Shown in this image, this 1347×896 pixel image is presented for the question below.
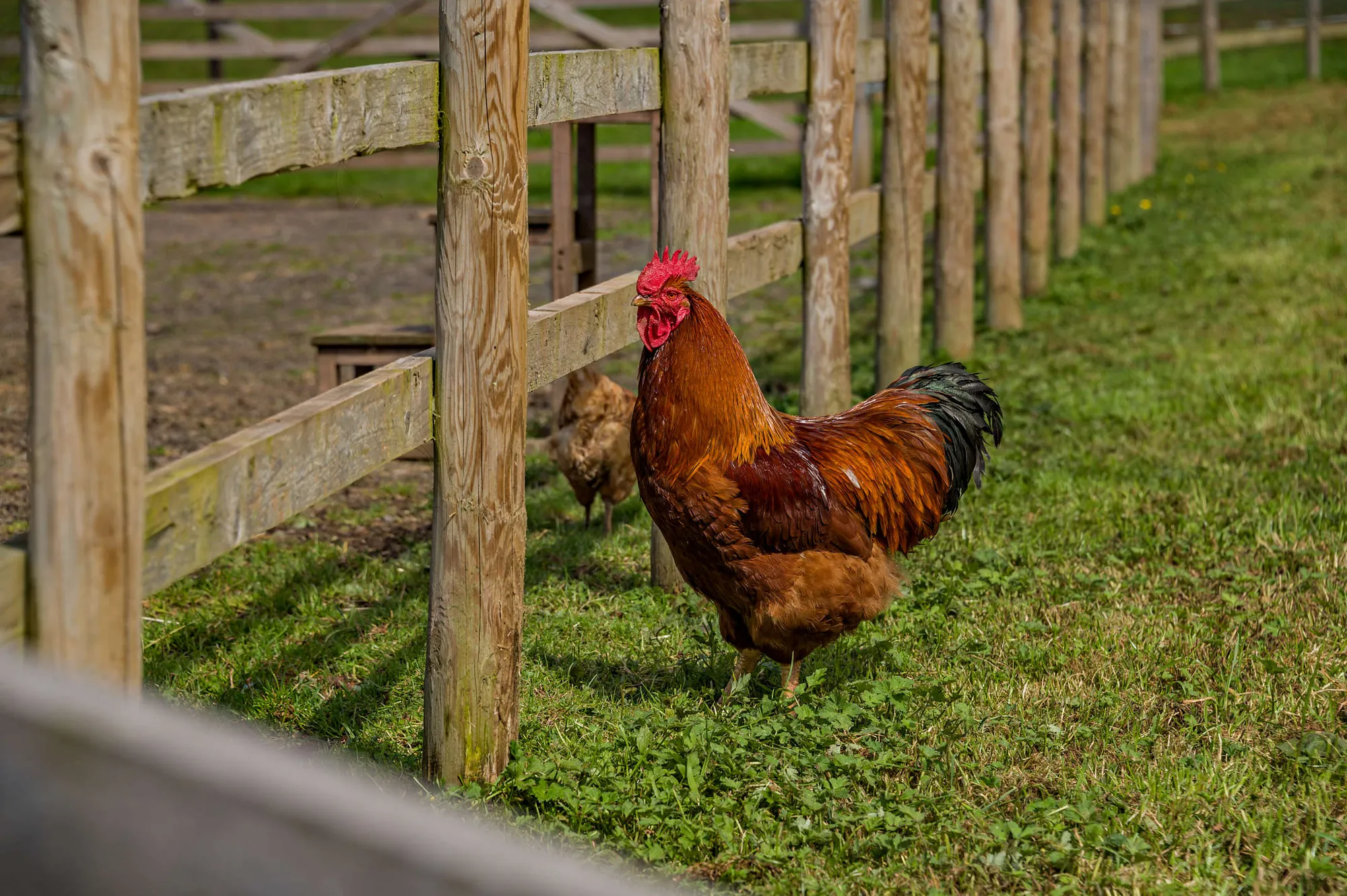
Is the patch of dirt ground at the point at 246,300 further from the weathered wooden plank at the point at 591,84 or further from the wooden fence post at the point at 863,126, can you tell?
the wooden fence post at the point at 863,126

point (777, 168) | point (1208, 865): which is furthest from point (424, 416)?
point (777, 168)

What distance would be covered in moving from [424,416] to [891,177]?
14.9 ft

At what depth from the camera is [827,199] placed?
596cm

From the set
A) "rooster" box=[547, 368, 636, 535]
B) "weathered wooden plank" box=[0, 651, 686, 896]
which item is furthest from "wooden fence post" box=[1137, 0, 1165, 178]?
"weathered wooden plank" box=[0, 651, 686, 896]

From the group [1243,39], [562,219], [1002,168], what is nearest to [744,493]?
[562,219]

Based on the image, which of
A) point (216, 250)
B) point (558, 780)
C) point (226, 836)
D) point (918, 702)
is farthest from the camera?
point (216, 250)

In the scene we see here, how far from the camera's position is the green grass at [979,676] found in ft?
10.6

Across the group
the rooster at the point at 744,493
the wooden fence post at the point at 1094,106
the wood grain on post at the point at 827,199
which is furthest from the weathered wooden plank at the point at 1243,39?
the rooster at the point at 744,493

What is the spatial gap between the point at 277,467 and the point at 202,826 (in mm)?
1815

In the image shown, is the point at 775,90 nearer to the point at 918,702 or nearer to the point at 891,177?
the point at 891,177

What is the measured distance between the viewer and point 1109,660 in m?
4.28

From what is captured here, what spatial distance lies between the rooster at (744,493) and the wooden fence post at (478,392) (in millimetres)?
629

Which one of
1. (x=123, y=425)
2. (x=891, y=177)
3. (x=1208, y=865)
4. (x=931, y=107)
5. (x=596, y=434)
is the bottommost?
(x=1208, y=865)

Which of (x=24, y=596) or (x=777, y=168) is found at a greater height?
(x=777, y=168)
